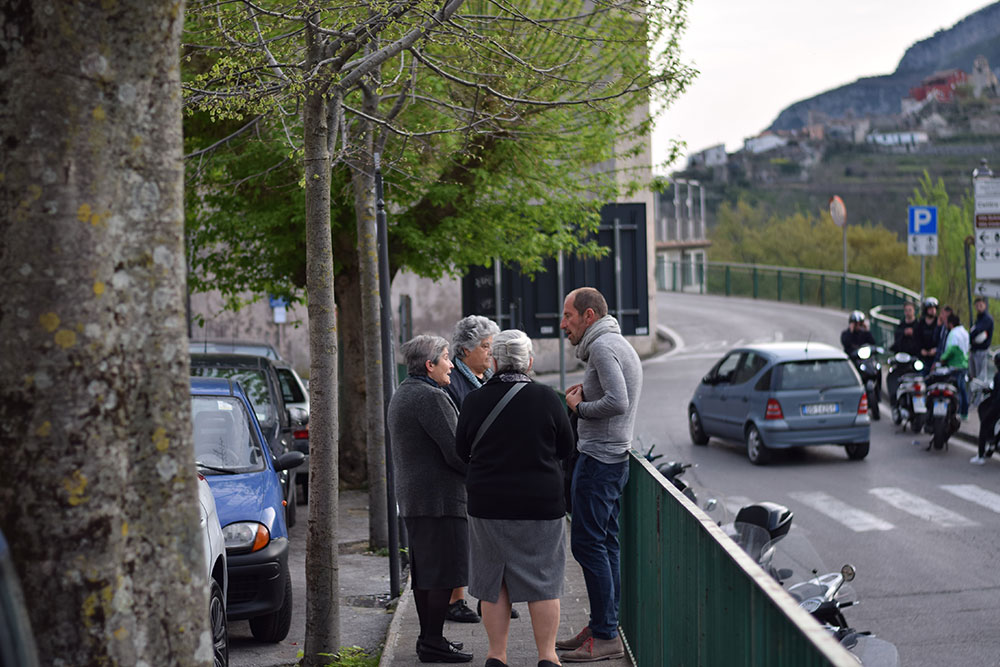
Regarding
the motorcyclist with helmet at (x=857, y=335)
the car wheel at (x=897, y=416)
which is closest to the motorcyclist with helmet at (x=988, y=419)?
the car wheel at (x=897, y=416)

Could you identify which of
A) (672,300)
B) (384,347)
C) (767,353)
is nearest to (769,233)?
(672,300)

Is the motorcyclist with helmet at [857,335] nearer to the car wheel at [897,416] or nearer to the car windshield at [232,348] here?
the car wheel at [897,416]

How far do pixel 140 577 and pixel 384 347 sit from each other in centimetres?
715

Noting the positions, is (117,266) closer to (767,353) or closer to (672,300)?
(767,353)

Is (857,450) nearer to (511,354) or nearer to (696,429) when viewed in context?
(696,429)

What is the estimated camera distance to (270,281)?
15359 millimetres

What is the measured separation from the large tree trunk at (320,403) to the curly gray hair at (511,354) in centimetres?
150

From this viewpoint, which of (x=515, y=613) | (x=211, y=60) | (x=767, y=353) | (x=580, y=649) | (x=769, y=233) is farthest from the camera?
(x=769, y=233)

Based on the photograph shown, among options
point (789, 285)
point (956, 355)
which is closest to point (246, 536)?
point (956, 355)

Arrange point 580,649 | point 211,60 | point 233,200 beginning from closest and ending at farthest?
point 580,649 → point 211,60 → point 233,200

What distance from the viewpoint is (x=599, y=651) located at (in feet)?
21.4

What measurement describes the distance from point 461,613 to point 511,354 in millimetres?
2560

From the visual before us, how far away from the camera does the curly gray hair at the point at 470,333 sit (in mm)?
6945

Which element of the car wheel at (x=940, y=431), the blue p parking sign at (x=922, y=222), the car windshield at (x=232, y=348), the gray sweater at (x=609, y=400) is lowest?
the car wheel at (x=940, y=431)
